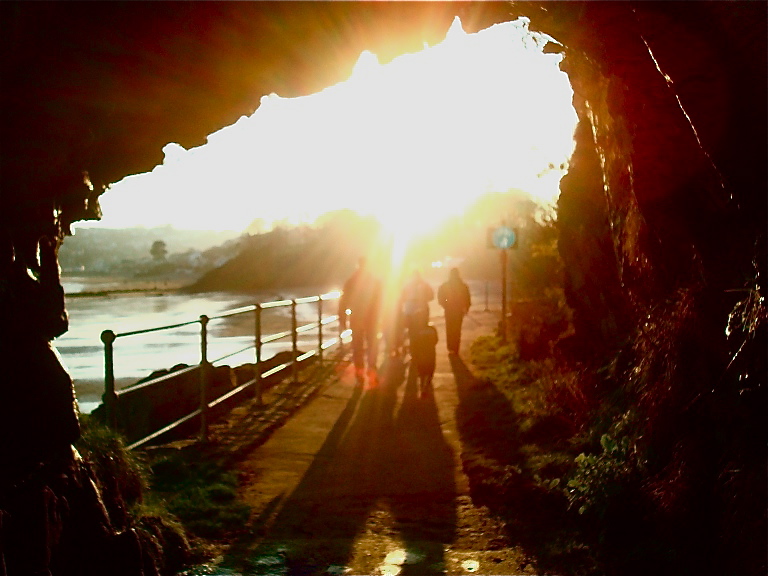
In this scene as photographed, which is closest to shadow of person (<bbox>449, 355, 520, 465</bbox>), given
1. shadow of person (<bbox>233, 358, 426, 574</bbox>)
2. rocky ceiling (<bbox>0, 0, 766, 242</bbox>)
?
shadow of person (<bbox>233, 358, 426, 574</bbox>)

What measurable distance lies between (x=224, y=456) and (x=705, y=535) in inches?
187

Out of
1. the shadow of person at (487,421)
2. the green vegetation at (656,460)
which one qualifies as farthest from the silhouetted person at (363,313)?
the green vegetation at (656,460)

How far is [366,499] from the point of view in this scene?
6234 millimetres

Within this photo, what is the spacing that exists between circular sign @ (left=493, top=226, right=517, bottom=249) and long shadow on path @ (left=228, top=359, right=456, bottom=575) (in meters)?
6.91

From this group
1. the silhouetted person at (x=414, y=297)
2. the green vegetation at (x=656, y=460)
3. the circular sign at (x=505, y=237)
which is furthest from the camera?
the circular sign at (x=505, y=237)

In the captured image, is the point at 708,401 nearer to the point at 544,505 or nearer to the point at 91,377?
the point at 544,505

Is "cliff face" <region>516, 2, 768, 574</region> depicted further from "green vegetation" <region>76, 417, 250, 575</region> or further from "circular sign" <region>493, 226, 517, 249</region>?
"circular sign" <region>493, 226, 517, 249</region>

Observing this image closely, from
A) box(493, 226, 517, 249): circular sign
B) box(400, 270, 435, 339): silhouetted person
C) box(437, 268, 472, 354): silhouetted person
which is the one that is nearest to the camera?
box(400, 270, 435, 339): silhouetted person

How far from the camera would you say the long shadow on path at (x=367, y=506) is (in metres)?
4.98

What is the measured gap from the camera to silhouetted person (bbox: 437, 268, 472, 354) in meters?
15.5

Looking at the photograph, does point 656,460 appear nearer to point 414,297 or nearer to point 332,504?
point 332,504

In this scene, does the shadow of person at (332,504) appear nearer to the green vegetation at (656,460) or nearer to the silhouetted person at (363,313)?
the green vegetation at (656,460)

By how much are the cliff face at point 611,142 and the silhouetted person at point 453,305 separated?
9.30m

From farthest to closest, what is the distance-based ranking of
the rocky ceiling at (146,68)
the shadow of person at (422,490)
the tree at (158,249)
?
the tree at (158,249), the shadow of person at (422,490), the rocky ceiling at (146,68)
